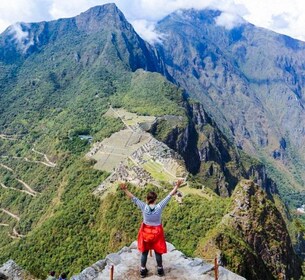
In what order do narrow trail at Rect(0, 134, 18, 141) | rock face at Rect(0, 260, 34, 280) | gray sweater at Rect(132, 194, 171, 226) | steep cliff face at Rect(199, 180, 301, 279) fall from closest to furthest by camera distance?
gray sweater at Rect(132, 194, 171, 226) → rock face at Rect(0, 260, 34, 280) → steep cliff face at Rect(199, 180, 301, 279) → narrow trail at Rect(0, 134, 18, 141)

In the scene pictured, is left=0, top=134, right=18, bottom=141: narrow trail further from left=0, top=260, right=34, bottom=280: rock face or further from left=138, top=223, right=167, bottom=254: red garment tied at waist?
left=138, top=223, right=167, bottom=254: red garment tied at waist

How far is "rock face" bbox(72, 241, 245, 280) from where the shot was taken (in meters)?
19.8

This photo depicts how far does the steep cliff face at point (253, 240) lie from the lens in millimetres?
55344

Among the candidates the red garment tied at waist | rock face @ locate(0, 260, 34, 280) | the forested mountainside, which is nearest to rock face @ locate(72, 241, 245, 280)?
the red garment tied at waist

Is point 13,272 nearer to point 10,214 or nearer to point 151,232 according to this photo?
point 151,232

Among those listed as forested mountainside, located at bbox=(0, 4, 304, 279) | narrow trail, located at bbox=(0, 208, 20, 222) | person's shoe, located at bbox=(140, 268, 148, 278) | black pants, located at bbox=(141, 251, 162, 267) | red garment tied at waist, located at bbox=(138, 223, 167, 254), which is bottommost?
narrow trail, located at bbox=(0, 208, 20, 222)

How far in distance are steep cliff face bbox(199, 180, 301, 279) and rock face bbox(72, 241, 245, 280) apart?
33.9 meters

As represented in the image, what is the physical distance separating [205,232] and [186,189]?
1479 cm

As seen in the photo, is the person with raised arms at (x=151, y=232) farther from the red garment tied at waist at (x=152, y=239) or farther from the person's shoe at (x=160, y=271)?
the person's shoe at (x=160, y=271)

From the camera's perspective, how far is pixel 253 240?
6419 centimetres

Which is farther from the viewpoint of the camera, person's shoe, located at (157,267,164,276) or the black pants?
person's shoe, located at (157,267,164,276)

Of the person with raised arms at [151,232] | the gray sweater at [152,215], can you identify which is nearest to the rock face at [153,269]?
the person with raised arms at [151,232]

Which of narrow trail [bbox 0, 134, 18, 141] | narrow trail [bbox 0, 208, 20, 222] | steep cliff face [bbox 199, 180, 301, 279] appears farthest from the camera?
narrow trail [bbox 0, 134, 18, 141]

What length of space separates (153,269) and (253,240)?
47015 mm
